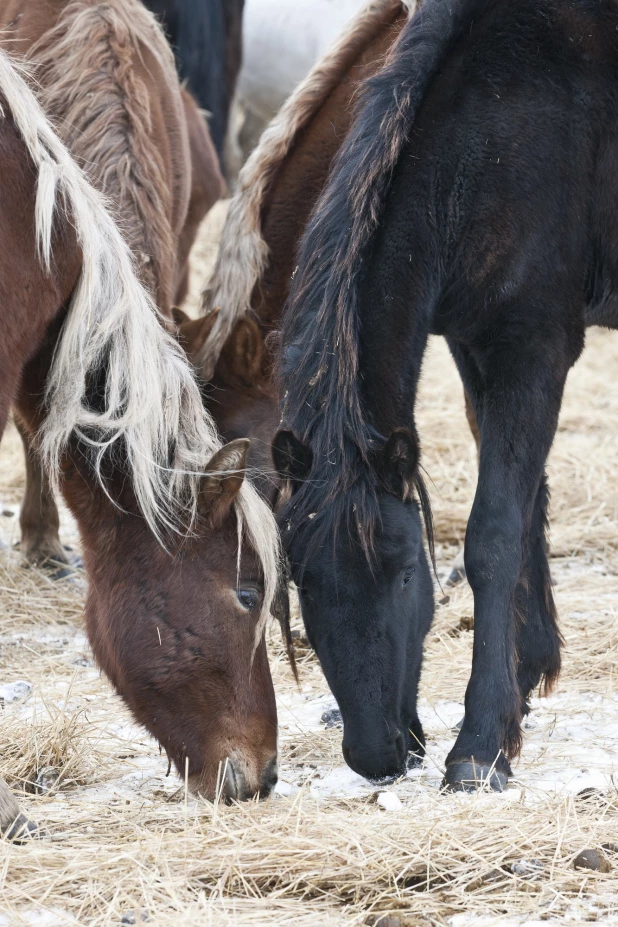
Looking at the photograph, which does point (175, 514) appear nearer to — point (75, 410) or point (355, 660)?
point (75, 410)

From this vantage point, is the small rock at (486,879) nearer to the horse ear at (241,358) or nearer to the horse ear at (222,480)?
the horse ear at (222,480)

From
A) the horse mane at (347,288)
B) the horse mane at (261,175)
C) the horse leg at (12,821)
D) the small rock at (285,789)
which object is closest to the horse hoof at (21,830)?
the horse leg at (12,821)

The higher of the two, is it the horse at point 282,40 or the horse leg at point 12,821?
the horse at point 282,40

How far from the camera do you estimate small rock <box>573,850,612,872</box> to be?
2.35 m

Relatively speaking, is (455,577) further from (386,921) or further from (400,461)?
(386,921)

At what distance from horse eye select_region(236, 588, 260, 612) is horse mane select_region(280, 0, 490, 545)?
0.22 m

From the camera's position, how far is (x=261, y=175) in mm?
4715

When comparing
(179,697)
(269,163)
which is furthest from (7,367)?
(269,163)

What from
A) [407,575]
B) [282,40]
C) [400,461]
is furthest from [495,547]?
[282,40]

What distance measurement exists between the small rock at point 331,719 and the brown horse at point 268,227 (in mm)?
1205

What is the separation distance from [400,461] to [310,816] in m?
0.92

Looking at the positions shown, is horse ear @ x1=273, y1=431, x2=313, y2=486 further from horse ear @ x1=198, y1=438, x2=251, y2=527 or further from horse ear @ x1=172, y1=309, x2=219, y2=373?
horse ear @ x1=172, y1=309, x2=219, y2=373

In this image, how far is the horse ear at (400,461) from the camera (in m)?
2.85

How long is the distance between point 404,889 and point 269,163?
3.30 meters
